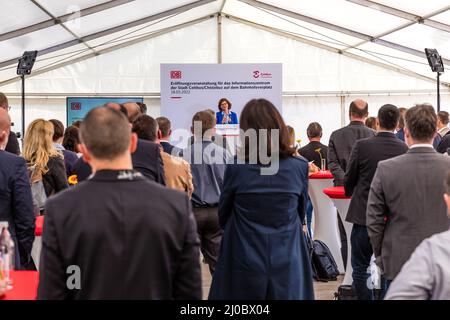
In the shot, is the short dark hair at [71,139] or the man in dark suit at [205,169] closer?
the man in dark suit at [205,169]

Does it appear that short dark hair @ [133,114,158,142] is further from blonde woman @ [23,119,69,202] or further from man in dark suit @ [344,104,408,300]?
man in dark suit @ [344,104,408,300]

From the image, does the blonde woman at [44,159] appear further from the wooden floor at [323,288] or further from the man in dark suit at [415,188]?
the man in dark suit at [415,188]

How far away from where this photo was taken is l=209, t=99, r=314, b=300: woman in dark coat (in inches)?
101

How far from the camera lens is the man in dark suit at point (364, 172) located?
3504 mm

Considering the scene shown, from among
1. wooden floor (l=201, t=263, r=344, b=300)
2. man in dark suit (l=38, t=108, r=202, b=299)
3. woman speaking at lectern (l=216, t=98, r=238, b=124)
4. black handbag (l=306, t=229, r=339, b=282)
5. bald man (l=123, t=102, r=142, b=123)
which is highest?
woman speaking at lectern (l=216, t=98, r=238, b=124)

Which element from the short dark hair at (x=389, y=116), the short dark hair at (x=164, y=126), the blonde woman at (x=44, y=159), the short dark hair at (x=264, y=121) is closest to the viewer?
the short dark hair at (x=264, y=121)

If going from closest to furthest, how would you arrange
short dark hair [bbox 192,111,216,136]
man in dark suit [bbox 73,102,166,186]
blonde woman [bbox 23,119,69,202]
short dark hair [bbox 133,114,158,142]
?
man in dark suit [bbox 73,102,166,186]
short dark hair [bbox 133,114,158,142]
blonde woman [bbox 23,119,69,202]
short dark hair [bbox 192,111,216,136]

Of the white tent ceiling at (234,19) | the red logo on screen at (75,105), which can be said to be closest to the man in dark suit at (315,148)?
the white tent ceiling at (234,19)

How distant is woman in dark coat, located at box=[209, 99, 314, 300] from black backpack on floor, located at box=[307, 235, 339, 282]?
8.00ft

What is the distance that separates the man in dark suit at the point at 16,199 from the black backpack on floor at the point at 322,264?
Answer: 269 centimetres

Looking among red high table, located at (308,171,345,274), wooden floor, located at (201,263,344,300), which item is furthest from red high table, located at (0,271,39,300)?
red high table, located at (308,171,345,274)

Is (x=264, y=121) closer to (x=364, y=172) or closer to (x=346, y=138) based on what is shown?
(x=364, y=172)

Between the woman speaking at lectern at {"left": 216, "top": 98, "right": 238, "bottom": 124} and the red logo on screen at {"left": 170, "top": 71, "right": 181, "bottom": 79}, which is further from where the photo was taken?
the red logo on screen at {"left": 170, "top": 71, "right": 181, "bottom": 79}
